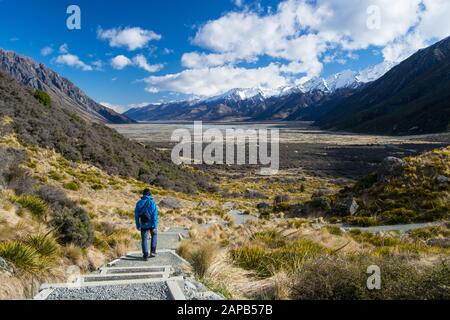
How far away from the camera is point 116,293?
611 cm

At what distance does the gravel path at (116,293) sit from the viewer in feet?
19.2

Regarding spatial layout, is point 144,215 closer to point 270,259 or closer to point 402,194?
point 270,259

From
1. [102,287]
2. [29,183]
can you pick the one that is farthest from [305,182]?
[102,287]

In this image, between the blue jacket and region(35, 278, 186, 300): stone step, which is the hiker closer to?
the blue jacket

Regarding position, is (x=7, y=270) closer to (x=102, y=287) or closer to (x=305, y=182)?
(x=102, y=287)

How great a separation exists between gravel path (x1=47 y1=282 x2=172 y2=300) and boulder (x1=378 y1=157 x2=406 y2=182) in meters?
20.7

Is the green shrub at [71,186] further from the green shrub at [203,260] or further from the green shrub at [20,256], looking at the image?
the green shrub at [203,260]

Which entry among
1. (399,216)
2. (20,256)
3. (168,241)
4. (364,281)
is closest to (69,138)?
(168,241)

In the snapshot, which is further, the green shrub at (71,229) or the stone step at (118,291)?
the green shrub at (71,229)

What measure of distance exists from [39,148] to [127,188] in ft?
23.4

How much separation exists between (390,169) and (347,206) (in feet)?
13.5

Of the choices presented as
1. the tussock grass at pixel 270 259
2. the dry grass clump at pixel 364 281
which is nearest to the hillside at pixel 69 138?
the tussock grass at pixel 270 259

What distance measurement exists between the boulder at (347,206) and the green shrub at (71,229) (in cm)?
1646
